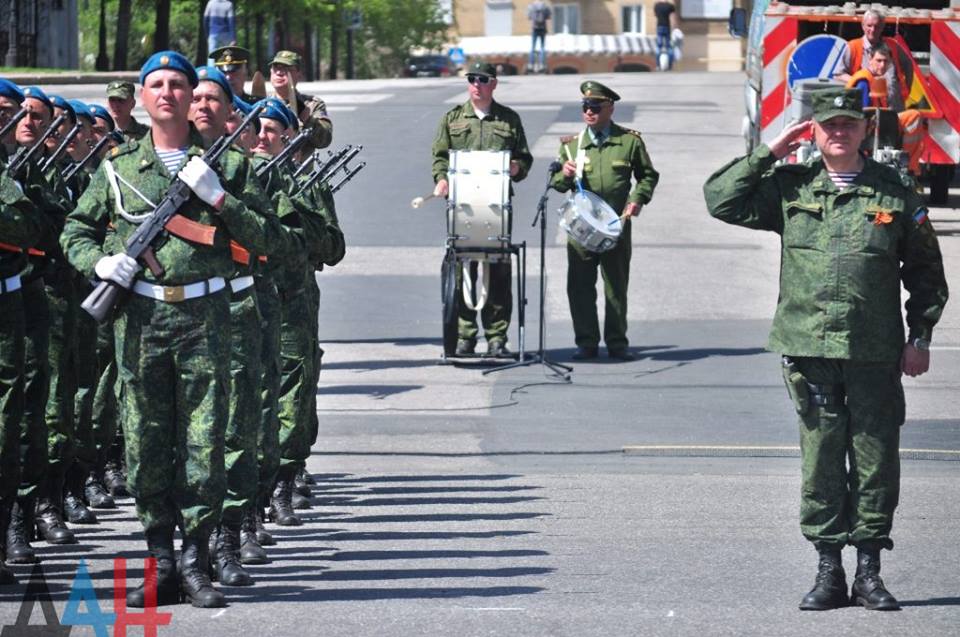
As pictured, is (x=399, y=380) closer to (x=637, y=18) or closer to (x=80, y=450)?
(x=80, y=450)

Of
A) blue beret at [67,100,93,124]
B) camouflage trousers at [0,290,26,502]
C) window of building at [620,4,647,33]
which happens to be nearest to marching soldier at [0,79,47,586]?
camouflage trousers at [0,290,26,502]

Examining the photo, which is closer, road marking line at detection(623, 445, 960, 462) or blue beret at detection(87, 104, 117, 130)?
blue beret at detection(87, 104, 117, 130)

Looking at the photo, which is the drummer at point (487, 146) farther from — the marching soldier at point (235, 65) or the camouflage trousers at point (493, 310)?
the marching soldier at point (235, 65)

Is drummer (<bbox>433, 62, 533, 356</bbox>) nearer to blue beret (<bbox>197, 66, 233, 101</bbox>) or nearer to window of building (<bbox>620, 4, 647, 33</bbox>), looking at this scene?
blue beret (<bbox>197, 66, 233, 101</bbox>)

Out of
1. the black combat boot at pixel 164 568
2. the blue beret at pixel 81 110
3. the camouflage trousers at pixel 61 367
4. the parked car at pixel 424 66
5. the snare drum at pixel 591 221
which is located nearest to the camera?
the black combat boot at pixel 164 568

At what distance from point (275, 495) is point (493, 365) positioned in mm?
5663

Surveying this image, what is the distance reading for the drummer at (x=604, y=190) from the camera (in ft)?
52.3

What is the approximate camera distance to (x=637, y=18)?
331ft

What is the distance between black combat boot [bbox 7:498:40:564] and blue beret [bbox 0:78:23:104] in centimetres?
180

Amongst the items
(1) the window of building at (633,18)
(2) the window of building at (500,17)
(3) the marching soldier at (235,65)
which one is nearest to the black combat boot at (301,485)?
(3) the marching soldier at (235,65)

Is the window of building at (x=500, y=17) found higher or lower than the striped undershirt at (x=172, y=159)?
lower

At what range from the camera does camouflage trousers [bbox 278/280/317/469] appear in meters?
9.95

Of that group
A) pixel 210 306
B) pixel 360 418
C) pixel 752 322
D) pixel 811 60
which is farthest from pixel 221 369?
pixel 811 60

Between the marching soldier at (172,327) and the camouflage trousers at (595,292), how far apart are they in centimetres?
815
